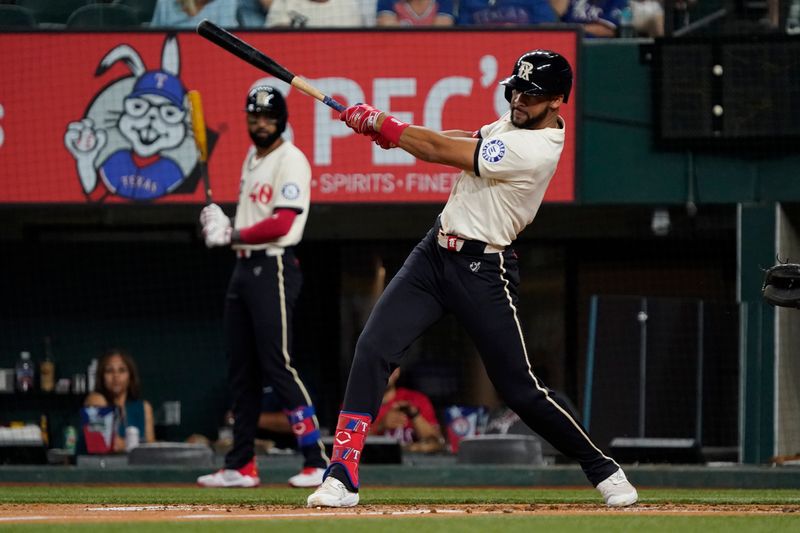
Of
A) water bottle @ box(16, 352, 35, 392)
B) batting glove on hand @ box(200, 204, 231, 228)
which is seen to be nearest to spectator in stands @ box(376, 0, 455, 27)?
batting glove on hand @ box(200, 204, 231, 228)

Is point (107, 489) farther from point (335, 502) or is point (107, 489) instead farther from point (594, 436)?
point (594, 436)

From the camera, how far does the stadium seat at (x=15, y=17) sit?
10.3 m

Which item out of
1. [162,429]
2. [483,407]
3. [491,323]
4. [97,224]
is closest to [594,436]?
[483,407]

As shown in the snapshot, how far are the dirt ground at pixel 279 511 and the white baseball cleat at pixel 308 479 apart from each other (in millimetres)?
1710

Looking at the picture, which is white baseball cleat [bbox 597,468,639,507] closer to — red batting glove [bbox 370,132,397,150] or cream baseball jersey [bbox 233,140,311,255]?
red batting glove [bbox 370,132,397,150]

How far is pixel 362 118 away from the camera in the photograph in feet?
18.2

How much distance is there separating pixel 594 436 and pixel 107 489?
159 inches

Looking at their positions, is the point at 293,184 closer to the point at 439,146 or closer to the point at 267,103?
the point at 267,103

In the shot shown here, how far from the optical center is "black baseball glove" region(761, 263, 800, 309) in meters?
5.94

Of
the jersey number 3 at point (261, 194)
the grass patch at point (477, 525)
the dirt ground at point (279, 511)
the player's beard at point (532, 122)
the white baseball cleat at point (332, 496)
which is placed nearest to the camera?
the grass patch at point (477, 525)

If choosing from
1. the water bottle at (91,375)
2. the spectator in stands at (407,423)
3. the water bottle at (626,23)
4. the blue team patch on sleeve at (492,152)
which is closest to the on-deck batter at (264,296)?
the blue team patch on sleeve at (492,152)

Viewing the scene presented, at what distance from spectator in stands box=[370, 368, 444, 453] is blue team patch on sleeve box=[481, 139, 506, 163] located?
5293 mm

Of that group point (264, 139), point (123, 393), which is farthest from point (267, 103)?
point (123, 393)

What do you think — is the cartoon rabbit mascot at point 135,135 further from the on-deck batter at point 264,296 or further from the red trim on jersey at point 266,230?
the red trim on jersey at point 266,230
